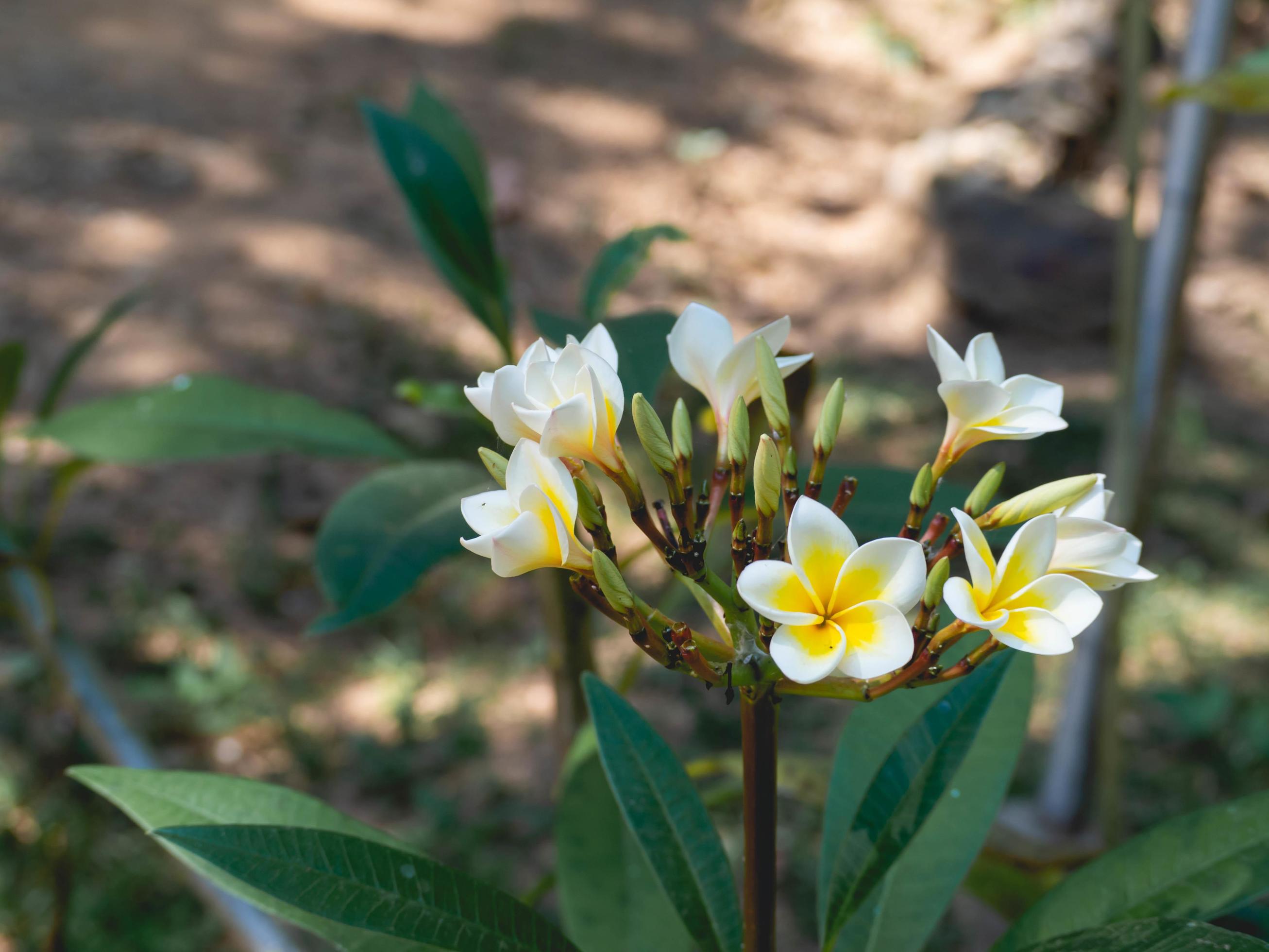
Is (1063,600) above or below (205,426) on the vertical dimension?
above

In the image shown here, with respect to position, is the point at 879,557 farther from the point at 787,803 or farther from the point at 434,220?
the point at 787,803

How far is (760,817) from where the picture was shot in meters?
0.42

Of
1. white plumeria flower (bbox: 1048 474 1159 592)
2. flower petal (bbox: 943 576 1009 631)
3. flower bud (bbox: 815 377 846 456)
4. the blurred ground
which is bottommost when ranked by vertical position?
the blurred ground

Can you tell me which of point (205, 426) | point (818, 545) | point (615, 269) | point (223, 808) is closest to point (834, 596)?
point (818, 545)

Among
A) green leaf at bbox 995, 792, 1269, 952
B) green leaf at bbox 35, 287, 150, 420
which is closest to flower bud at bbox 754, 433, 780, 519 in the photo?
green leaf at bbox 995, 792, 1269, 952

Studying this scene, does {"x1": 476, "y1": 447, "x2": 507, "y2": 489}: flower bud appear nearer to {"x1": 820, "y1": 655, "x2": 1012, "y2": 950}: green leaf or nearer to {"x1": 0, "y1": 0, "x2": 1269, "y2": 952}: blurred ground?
{"x1": 820, "y1": 655, "x2": 1012, "y2": 950}: green leaf

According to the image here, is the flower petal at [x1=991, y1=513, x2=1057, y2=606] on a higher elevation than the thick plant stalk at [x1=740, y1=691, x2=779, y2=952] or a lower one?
higher

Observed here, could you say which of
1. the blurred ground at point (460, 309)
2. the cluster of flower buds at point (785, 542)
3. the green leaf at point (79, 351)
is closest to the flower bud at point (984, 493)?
the cluster of flower buds at point (785, 542)

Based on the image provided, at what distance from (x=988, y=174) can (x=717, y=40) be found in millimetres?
1882

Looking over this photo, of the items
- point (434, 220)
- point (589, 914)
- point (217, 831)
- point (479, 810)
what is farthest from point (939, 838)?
point (479, 810)

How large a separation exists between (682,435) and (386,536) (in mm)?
367

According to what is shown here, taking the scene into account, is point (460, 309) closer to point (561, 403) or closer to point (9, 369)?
point (9, 369)

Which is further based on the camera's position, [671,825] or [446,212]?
[446,212]

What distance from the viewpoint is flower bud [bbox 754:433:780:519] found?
0.39m
